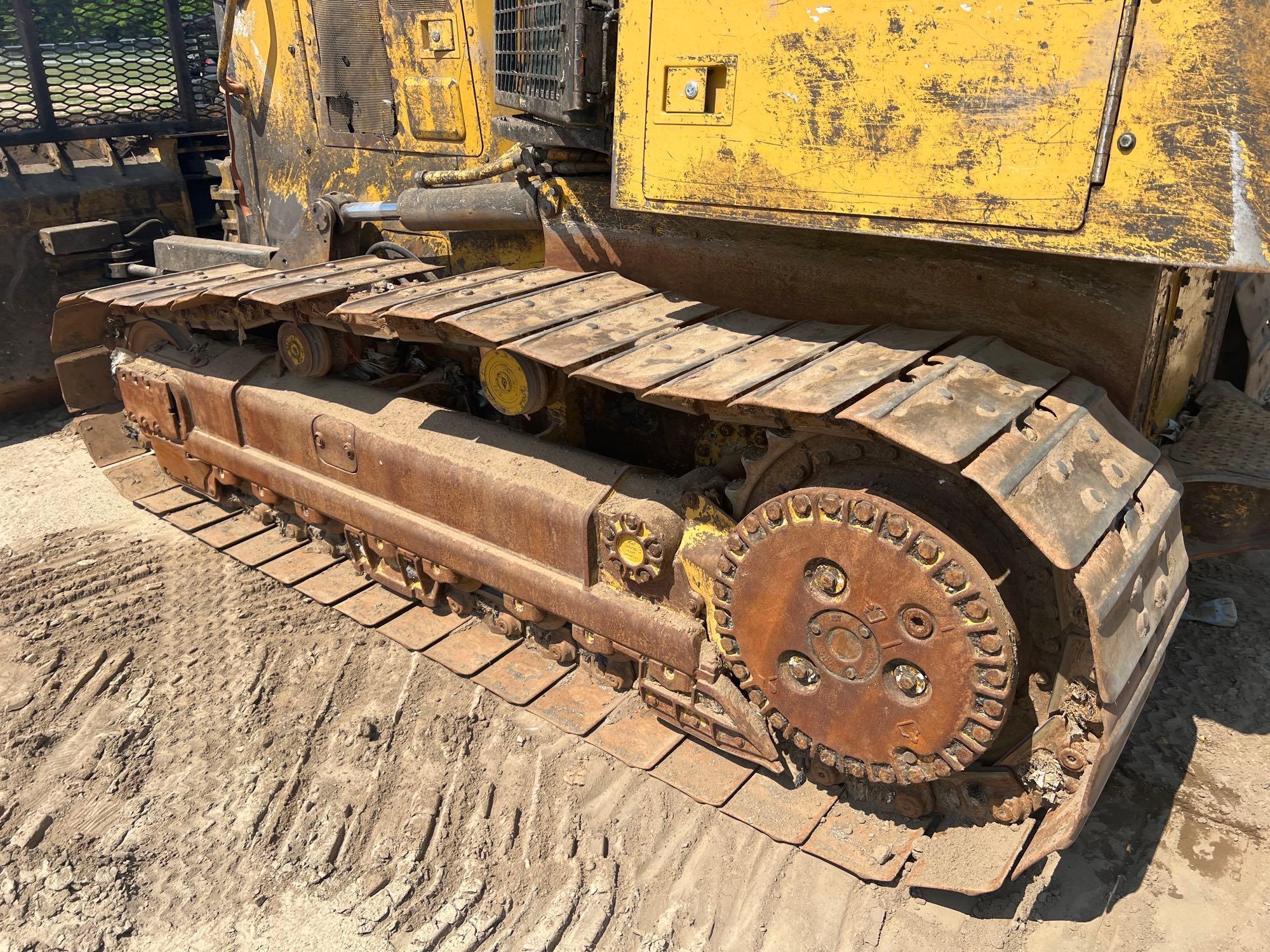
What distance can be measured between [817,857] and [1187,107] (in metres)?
2.18

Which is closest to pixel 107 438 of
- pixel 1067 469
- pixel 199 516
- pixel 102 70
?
pixel 199 516

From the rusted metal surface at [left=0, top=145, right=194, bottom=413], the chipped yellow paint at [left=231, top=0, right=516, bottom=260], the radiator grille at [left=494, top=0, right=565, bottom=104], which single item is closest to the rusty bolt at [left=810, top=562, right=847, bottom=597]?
the radiator grille at [left=494, top=0, right=565, bottom=104]

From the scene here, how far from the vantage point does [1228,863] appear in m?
2.90

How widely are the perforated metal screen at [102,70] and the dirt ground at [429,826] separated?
180 inches

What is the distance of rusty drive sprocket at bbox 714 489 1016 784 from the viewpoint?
2299 mm

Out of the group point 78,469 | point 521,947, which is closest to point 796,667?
point 521,947

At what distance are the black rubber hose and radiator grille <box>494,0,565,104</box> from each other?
1.18 meters

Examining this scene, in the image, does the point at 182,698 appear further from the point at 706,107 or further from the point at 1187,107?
the point at 1187,107

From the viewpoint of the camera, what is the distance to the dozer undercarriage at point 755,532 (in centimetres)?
230

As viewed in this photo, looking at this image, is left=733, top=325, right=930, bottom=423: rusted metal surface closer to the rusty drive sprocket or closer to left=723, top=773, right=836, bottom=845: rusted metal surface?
the rusty drive sprocket

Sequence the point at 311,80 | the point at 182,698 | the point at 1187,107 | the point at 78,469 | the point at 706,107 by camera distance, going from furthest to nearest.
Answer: the point at 78,469 < the point at 311,80 < the point at 182,698 < the point at 706,107 < the point at 1187,107

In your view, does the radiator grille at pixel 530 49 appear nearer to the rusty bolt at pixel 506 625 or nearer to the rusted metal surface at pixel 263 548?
the rusty bolt at pixel 506 625

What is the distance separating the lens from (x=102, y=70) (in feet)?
23.2

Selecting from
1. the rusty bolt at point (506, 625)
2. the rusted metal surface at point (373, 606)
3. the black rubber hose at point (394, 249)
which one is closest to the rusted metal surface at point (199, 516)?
the rusted metal surface at point (373, 606)
